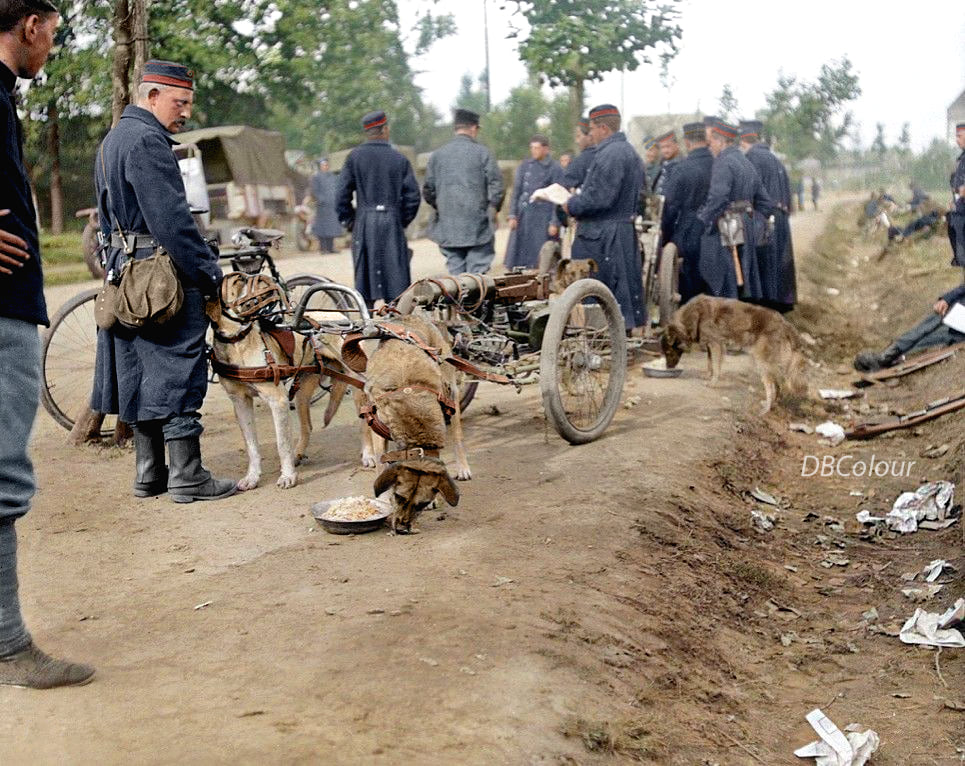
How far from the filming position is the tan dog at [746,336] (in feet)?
28.0

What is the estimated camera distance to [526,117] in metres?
35.1

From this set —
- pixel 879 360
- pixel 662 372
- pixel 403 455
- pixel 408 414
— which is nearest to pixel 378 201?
pixel 662 372

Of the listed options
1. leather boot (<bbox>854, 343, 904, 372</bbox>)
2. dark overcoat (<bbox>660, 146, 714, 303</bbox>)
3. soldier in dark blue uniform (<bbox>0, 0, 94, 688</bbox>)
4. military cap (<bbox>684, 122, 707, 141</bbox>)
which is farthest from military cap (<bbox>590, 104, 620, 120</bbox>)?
soldier in dark blue uniform (<bbox>0, 0, 94, 688</bbox>)

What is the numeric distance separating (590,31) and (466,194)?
4069 mm

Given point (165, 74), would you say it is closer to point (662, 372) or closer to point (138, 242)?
point (138, 242)

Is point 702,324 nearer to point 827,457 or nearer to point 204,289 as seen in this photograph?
point 827,457

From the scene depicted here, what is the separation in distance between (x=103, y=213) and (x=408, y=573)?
2.71 m

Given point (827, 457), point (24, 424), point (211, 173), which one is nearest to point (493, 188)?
point (827, 457)

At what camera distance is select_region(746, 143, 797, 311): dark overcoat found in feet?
39.1

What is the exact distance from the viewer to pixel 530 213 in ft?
39.9

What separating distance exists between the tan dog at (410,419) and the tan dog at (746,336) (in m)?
4.09

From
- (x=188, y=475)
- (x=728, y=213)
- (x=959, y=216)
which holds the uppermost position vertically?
(x=728, y=213)

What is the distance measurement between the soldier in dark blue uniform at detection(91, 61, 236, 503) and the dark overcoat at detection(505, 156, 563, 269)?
6.75m

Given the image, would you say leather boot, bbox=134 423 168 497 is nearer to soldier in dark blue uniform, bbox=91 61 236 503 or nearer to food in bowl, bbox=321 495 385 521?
soldier in dark blue uniform, bbox=91 61 236 503
